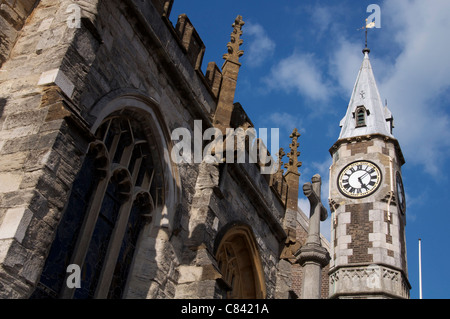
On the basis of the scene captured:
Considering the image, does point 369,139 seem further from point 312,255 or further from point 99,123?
point 99,123

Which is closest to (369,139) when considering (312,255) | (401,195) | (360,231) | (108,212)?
(401,195)

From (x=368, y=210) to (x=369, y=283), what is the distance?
10.4 ft

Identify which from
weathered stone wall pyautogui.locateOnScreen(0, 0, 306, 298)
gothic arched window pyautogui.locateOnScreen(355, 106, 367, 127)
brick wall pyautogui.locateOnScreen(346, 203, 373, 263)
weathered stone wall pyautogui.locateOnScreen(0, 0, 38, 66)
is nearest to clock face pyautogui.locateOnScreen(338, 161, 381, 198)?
brick wall pyautogui.locateOnScreen(346, 203, 373, 263)

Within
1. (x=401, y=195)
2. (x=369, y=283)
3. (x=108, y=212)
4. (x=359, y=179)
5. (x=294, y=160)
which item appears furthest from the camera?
(x=401, y=195)

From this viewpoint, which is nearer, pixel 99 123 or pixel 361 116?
pixel 99 123

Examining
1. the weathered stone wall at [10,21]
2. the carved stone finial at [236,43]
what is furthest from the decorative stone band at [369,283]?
the weathered stone wall at [10,21]

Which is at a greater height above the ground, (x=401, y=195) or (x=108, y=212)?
(x=401, y=195)

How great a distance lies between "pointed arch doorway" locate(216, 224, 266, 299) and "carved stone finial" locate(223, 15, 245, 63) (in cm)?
322

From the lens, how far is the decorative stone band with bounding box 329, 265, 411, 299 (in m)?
20.3

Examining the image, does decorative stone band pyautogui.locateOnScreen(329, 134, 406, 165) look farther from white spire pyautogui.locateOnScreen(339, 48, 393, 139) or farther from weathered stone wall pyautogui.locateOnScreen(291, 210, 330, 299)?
weathered stone wall pyautogui.locateOnScreen(291, 210, 330, 299)

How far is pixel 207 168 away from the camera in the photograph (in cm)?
877

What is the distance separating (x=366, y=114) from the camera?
26109mm
